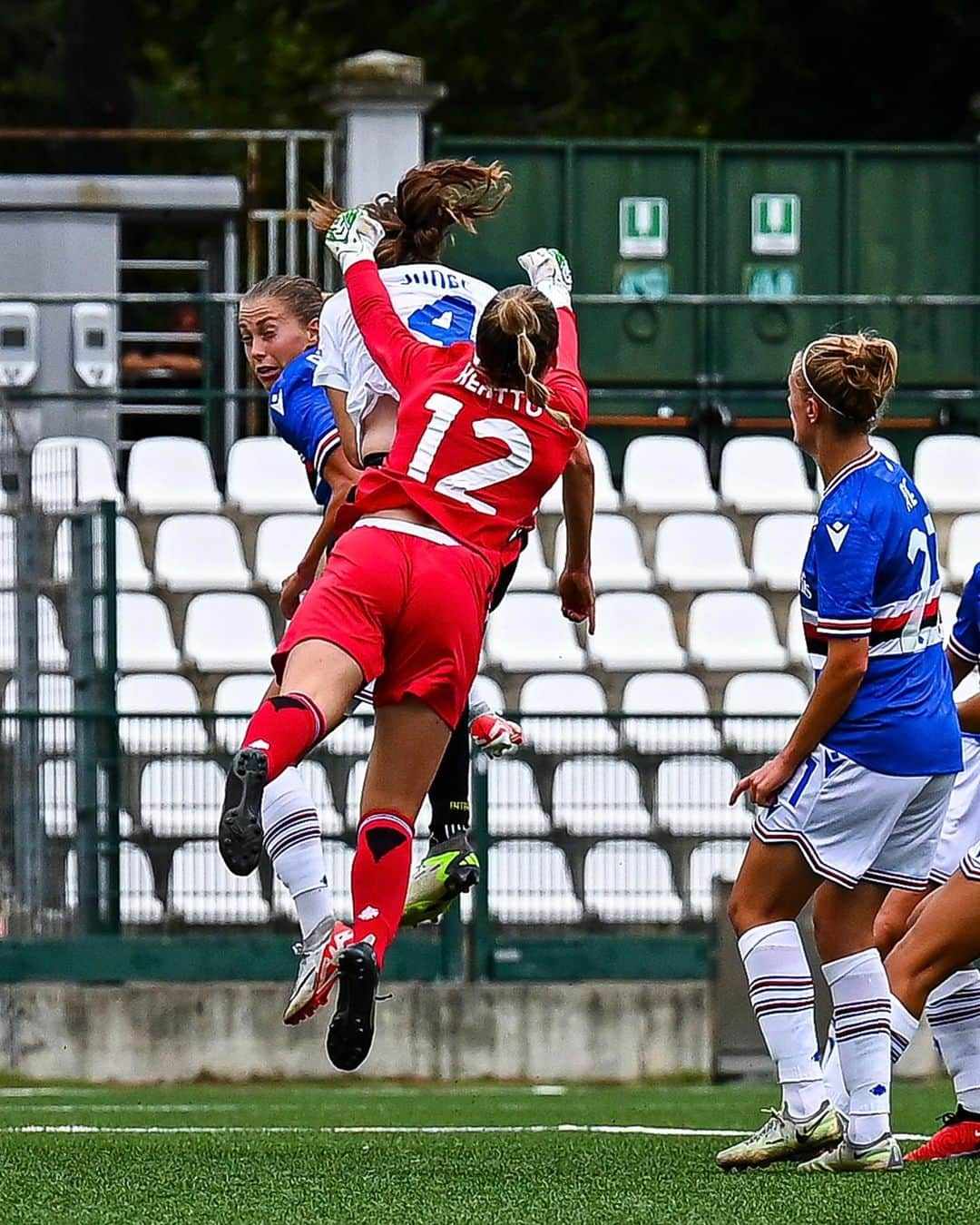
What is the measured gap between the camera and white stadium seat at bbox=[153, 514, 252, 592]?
1473cm

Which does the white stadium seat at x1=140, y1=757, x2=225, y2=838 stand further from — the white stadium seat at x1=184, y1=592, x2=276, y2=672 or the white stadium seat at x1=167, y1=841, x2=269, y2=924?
the white stadium seat at x1=184, y1=592, x2=276, y2=672

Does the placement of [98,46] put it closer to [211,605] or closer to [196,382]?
[196,382]

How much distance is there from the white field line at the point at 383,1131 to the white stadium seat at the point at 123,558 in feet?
14.5

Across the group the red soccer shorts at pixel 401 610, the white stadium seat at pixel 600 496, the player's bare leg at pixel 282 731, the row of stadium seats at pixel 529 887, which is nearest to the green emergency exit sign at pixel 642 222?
the white stadium seat at pixel 600 496

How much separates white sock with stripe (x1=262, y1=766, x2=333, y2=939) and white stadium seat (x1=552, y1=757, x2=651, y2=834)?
4477 mm

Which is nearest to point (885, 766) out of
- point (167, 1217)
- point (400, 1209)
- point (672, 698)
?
point (400, 1209)

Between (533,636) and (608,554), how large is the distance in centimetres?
97

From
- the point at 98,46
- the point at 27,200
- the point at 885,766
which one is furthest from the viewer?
the point at 98,46

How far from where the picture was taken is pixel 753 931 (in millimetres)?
6961

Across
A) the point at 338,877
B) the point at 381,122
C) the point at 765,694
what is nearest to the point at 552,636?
the point at 765,694

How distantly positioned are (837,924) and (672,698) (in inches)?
276

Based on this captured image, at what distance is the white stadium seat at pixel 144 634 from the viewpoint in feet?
45.9

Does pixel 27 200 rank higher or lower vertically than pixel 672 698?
higher

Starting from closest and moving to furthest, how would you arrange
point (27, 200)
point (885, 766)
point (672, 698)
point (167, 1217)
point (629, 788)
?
point (167, 1217) → point (885, 766) → point (629, 788) → point (672, 698) → point (27, 200)
